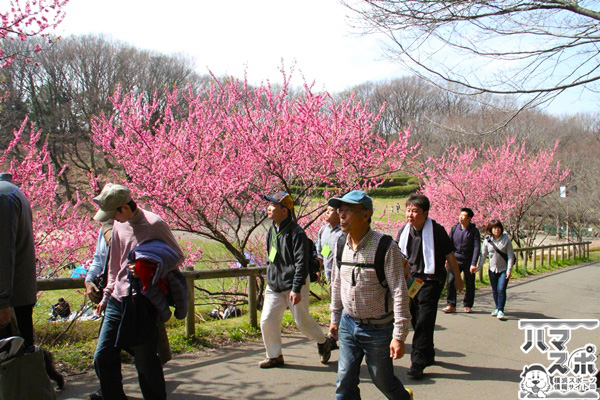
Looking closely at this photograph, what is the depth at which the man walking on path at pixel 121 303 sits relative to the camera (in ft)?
11.3

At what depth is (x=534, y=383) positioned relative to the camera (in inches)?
181

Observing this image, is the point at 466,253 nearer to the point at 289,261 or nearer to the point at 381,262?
the point at 289,261

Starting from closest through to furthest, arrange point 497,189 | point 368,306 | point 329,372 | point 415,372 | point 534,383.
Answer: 1. point 368,306
2. point 534,383
3. point 415,372
4. point 329,372
5. point 497,189

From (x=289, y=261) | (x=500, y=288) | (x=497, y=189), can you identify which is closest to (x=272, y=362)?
(x=289, y=261)

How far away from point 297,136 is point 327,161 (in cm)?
78

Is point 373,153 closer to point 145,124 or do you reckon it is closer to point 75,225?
point 145,124

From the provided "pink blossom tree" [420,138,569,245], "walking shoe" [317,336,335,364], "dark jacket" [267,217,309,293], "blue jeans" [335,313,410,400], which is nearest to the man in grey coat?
"blue jeans" [335,313,410,400]

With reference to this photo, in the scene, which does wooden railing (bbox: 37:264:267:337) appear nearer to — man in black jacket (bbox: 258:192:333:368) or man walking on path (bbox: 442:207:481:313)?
man in black jacket (bbox: 258:192:333:368)

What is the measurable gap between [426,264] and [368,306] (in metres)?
1.96

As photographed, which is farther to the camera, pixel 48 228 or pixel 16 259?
pixel 48 228

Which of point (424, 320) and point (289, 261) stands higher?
point (289, 261)

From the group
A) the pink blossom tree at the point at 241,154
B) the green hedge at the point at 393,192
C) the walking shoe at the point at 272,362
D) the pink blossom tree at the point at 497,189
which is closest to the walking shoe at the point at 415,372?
the walking shoe at the point at 272,362

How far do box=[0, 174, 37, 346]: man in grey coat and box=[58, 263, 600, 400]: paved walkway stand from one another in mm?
1324

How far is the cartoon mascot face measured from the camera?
4391 millimetres
